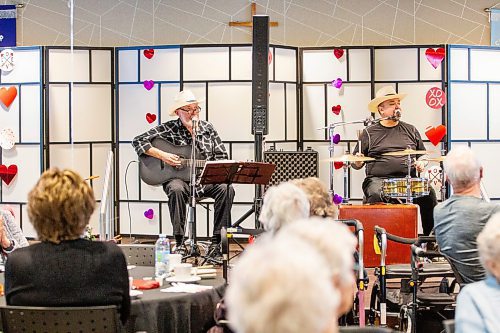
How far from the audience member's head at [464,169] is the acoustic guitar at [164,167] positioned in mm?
3969

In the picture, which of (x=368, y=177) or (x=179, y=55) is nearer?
(x=368, y=177)

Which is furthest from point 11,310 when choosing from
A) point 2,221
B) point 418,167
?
point 418,167

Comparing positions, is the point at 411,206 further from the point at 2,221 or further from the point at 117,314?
the point at 117,314

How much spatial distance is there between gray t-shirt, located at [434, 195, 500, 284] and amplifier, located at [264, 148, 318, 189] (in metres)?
4.43

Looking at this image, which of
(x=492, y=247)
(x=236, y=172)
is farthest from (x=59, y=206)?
(x=236, y=172)

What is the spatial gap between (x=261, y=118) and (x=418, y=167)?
5.37 feet

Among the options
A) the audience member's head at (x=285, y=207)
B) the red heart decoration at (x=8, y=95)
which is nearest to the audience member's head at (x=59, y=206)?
the audience member's head at (x=285, y=207)

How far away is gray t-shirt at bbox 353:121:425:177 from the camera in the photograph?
8070 mm

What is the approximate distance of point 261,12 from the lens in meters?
10.4

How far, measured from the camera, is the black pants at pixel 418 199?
784cm

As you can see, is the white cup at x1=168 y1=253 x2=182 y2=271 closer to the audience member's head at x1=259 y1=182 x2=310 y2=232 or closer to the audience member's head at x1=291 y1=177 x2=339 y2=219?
the audience member's head at x1=291 y1=177 x2=339 y2=219

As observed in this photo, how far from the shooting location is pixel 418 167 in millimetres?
7762

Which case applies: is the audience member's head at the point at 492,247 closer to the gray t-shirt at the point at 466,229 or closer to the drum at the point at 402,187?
the gray t-shirt at the point at 466,229

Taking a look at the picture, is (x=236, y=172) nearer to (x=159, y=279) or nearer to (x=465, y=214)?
(x=159, y=279)
